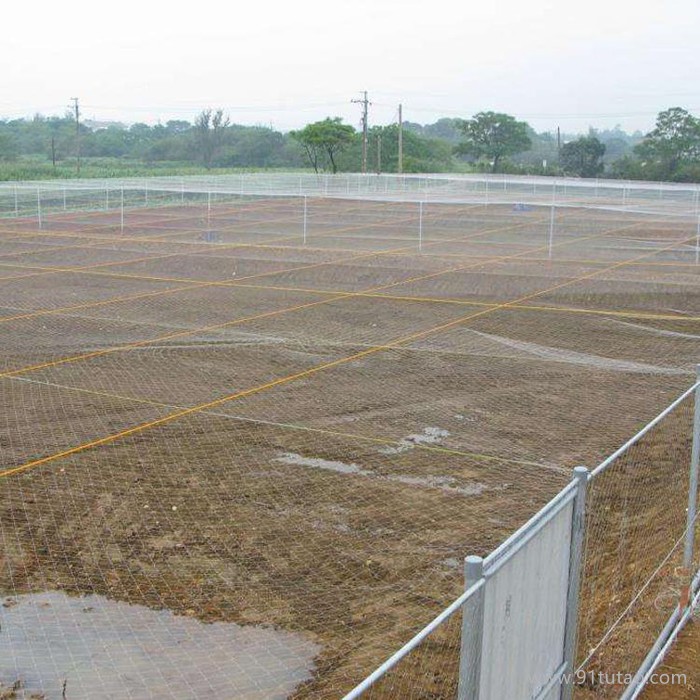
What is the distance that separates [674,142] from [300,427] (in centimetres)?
8208

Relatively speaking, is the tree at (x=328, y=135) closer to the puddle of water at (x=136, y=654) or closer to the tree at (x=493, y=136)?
the tree at (x=493, y=136)

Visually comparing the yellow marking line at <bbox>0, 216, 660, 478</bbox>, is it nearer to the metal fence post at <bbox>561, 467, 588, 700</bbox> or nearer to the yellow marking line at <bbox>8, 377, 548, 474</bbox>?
the yellow marking line at <bbox>8, 377, 548, 474</bbox>

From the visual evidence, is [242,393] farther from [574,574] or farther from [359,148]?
[359,148]

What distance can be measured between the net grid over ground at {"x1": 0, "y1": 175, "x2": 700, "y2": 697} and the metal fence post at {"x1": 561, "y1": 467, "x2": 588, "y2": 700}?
1.67m

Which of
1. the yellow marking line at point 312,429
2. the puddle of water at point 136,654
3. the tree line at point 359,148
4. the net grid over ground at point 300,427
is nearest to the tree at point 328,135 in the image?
the tree line at point 359,148

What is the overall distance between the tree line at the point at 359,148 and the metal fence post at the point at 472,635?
7766 cm

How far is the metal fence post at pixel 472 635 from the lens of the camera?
326cm

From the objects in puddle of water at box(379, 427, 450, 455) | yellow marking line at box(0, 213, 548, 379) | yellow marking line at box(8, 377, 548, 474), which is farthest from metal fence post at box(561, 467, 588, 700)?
yellow marking line at box(0, 213, 548, 379)

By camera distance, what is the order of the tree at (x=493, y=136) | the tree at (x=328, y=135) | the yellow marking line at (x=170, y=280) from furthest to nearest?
the tree at (x=493, y=136), the tree at (x=328, y=135), the yellow marking line at (x=170, y=280)

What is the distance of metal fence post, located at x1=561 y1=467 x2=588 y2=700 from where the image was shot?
14.6 ft

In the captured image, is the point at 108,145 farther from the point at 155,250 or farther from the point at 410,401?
the point at 410,401

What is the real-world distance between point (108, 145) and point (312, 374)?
118 metres

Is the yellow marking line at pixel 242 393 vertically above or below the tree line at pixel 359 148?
below

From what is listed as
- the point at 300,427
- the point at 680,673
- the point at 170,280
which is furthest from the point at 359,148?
the point at 680,673
